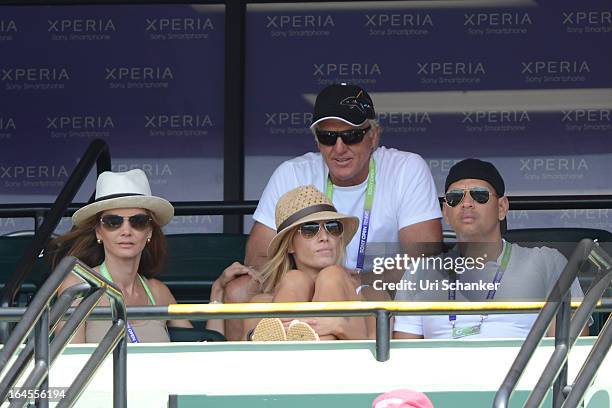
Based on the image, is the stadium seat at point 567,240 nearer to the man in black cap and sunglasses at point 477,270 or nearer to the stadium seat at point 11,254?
the man in black cap and sunglasses at point 477,270

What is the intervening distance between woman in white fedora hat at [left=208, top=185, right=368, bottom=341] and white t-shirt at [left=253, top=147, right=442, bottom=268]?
0.30 metres

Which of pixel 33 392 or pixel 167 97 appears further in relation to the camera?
pixel 167 97

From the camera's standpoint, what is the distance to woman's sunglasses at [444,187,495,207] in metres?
6.18

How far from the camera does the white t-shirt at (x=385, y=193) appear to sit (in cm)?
660

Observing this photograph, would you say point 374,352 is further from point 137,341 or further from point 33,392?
point 33,392

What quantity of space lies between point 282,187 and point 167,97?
3293mm

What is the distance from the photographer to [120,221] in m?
6.49

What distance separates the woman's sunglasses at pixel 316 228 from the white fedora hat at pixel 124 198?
0.70 meters

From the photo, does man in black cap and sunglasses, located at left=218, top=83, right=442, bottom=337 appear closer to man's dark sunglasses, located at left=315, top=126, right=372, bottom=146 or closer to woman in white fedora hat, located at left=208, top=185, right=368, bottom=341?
man's dark sunglasses, located at left=315, top=126, right=372, bottom=146

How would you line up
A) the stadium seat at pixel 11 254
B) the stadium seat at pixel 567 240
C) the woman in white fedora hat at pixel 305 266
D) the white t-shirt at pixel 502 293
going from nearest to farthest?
the stadium seat at pixel 567 240
the white t-shirt at pixel 502 293
the woman in white fedora hat at pixel 305 266
the stadium seat at pixel 11 254

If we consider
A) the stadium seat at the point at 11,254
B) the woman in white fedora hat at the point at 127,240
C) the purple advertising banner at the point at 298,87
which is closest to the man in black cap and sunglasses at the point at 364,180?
the woman in white fedora hat at the point at 127,240

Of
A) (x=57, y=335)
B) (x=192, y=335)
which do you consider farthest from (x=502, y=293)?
(x=57, y=335)

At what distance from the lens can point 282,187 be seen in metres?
6.82

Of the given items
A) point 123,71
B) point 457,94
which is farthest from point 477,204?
point 123,71
